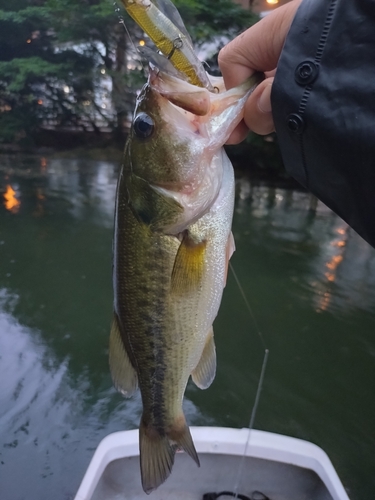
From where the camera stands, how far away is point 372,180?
1063mm

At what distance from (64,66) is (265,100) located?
657 inches

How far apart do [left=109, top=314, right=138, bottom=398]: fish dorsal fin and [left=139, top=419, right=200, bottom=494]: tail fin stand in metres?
0.16

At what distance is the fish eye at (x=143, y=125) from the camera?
52.3 inches

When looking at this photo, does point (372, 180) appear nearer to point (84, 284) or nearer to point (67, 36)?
point (84, 284)

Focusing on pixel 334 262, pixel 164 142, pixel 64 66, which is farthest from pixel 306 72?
pixel 64 66

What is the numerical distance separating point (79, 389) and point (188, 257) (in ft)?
10.6

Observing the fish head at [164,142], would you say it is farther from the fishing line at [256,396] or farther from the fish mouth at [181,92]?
the fishing line at [256,396]

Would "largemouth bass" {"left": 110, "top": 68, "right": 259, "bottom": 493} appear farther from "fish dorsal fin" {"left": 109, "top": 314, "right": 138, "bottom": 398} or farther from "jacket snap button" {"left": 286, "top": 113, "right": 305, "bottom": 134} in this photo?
"jacket snap button" {"left": 286, "top": 113, "right": 305, "bottom": 134}

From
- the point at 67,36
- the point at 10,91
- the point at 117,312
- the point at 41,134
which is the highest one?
the point at 117,312

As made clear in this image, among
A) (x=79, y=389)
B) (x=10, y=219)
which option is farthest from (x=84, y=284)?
(x=10, y=219)

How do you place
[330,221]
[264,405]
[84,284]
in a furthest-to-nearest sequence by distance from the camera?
[330,221] < [84,284] < [264,405]

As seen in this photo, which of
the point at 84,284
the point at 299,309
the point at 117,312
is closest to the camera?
the point at 117,312

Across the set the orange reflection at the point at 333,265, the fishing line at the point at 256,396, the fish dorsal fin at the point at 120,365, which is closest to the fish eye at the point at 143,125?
the fish dorsal fin at the point at 120,365

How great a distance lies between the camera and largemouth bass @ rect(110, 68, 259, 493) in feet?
4.28
